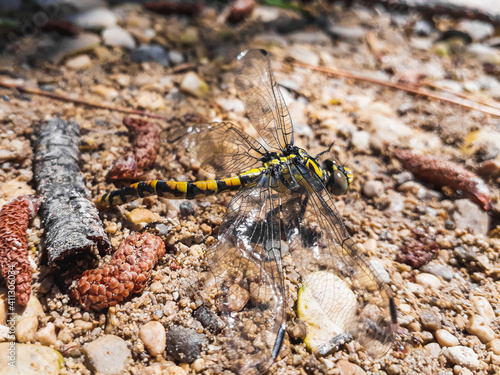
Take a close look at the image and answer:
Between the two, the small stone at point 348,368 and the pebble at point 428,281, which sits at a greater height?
the pebble at point 428,281

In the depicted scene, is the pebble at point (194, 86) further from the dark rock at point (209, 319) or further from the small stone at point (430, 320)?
the small stone at point (430, 320)

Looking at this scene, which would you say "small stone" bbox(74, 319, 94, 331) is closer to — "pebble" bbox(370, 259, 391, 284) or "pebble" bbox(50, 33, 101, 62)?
"pebble" bbox(370, 259, 391, 284)

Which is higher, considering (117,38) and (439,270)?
(117,38)

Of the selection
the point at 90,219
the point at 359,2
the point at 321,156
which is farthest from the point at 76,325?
the point at 359,2

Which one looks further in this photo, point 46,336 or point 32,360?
point 46,336

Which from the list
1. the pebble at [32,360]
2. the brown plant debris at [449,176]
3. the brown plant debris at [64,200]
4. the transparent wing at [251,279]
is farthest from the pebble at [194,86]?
the pebble at [32,360]

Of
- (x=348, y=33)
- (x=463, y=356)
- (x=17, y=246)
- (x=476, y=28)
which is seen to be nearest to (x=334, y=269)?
(x=463, y=356)

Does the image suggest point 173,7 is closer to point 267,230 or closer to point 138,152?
point 138,152
